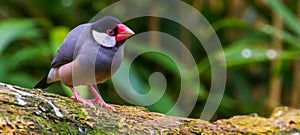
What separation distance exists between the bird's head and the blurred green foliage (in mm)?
898

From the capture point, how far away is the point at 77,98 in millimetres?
1199

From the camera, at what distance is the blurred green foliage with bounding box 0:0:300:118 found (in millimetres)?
2295

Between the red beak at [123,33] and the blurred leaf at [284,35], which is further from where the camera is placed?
the blurred leaf at [284,35]

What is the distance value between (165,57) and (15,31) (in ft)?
2.26

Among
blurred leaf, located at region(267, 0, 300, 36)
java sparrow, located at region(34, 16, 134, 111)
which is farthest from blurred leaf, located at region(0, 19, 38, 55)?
blurred leaf, located at region(267, 0, 300, 36)

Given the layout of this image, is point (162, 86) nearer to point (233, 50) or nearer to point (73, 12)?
point (233, 50)

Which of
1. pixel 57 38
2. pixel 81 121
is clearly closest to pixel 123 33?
pixel 81 121

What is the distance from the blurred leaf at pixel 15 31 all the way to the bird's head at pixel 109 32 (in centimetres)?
A: 104

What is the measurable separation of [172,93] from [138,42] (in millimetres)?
316

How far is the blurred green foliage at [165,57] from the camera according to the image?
2.29 m

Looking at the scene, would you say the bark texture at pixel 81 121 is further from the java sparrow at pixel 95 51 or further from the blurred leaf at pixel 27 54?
the blurred leaf at pixel 27 54

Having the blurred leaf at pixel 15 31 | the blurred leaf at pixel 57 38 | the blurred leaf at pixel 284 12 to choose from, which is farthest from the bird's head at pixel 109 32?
the blurred leaf at pixel 284 12

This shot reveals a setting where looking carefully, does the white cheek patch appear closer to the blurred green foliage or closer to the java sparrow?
the java sparrow

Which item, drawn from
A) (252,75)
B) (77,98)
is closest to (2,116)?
(77,98)
